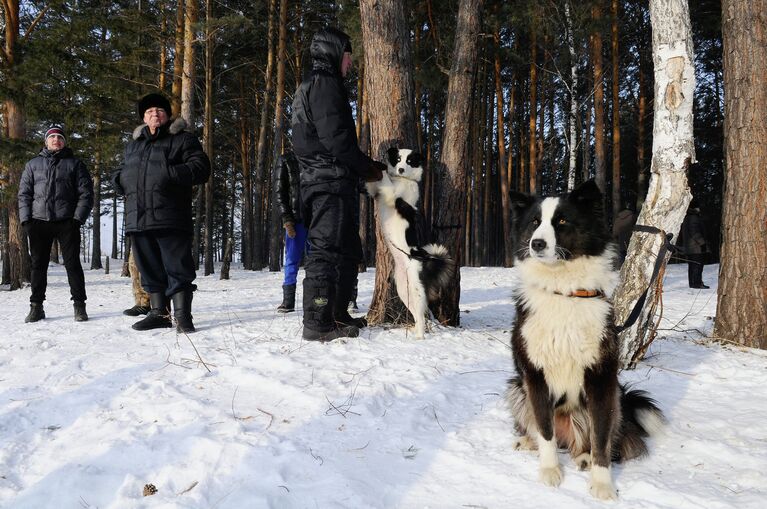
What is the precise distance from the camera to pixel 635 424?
2.40m

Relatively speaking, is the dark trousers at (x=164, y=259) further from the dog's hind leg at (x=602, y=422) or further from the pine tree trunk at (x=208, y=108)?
the pine tree trunk at (x=208, y=108)

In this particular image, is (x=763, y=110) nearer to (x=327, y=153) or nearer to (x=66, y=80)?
(x=327, y=153)

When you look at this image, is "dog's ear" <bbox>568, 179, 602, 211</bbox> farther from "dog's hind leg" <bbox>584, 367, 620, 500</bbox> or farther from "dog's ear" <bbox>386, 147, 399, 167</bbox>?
"dog's ear" <bbox>386, 147, 399, 167</bbox>

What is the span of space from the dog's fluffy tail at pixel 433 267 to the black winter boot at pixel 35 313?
441cm

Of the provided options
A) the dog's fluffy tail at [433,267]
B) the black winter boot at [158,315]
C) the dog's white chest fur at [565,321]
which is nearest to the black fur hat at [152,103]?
the black winter boot at [158,315]

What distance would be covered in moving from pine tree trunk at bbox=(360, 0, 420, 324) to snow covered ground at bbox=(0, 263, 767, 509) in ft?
2.45

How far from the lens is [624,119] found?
2183 cm

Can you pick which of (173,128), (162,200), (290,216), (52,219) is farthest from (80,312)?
(290,216)

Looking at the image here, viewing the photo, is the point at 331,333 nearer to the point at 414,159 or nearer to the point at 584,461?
the point at 414,159

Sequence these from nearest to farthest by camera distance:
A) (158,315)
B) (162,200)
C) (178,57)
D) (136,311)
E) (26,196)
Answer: (162,200) → (158,315) → (26,196) → (136,311) → (178,57)

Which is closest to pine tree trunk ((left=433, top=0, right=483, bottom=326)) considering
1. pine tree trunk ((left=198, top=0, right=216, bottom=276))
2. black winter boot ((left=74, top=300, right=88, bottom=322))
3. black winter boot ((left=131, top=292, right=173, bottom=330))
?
black winter boot ((left=131, top=292, right=173, bottom=330))

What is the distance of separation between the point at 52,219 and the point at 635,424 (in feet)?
20.0

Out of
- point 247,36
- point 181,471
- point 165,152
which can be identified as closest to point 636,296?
point 181,471

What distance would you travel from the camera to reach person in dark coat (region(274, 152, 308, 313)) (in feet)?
19.0
